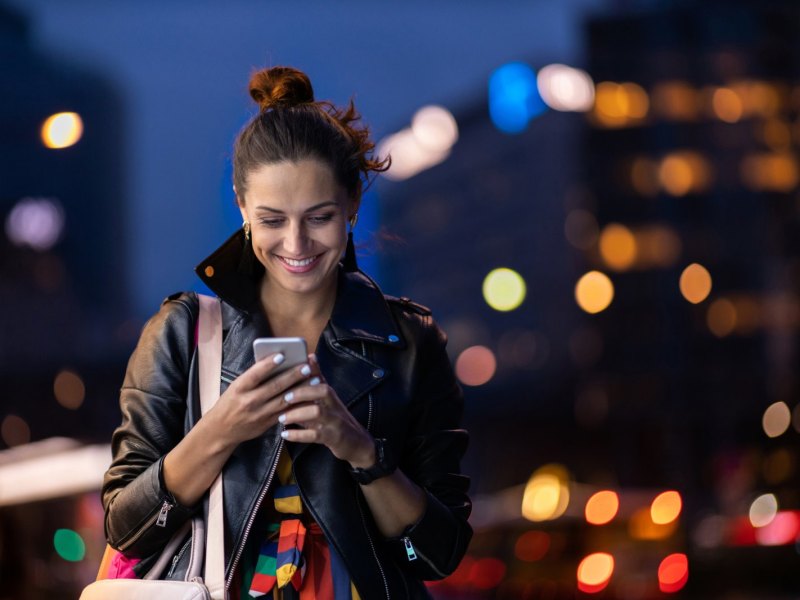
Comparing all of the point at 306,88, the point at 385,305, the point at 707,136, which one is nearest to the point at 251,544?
the point at 385,305

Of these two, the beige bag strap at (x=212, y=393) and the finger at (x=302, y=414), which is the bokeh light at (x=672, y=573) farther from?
the finger at (x=302, y=414)

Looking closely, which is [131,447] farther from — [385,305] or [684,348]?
[684,348]

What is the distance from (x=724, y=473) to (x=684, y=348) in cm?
1063

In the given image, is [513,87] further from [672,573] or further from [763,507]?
[672,573]

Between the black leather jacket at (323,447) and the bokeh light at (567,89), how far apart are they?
5445 centimetres

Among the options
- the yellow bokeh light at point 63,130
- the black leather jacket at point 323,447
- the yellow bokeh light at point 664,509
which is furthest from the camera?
the yellow bokeh light at point 664,509

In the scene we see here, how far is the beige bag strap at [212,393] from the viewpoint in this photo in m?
2.44

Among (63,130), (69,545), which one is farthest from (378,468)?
(69,545)

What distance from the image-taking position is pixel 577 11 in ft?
235

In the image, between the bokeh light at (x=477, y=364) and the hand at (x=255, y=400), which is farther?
the bokeh light at (x=477, y=364)

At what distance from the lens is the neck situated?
9.02ft

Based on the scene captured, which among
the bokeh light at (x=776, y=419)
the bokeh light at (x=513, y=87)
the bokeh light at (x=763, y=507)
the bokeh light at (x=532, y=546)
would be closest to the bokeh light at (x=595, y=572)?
the bokeh light at (x=532, y=546)

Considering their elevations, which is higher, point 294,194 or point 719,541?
point 294,194

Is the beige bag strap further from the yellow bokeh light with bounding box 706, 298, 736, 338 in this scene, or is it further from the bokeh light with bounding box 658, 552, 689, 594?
the yellow bokeh light with bounding box 706, 298, 736, 338
